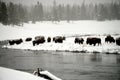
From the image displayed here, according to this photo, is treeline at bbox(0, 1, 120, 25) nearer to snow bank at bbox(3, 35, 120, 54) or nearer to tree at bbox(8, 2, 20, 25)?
tree at bbox(8, 2, 20, 25)

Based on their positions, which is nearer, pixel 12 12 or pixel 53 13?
pixel 12 12

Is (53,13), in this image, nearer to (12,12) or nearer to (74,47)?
(12,12)

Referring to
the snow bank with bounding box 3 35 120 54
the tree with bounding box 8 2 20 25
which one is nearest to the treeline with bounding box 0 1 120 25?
the tree with bounding box 8 2 20 25

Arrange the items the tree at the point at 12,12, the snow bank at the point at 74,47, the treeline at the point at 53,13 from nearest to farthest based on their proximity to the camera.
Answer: the tree at the point at 12,12 < the snow bank at the point at 74,47 < the treeline at the point at 53,13

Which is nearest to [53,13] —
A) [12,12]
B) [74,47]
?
[12,12]

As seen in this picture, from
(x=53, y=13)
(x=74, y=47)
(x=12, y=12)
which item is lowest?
(x=74, y=47)

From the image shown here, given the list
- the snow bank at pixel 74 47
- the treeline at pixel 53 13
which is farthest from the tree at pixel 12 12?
the snow bank at pixel 74 47

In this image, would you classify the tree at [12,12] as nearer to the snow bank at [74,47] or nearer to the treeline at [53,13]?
the treeline at [53,13]

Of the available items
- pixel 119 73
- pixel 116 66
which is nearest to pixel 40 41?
pixel 116 66

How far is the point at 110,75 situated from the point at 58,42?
1321 cm

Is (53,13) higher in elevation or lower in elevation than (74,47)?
higher

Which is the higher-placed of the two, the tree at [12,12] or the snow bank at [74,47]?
the tree at [12,12]

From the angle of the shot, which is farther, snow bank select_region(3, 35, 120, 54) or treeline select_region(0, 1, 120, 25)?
treeline select_region(0, 1, 120, 25)

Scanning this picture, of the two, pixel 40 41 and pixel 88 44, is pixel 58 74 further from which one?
pixel 40 41
